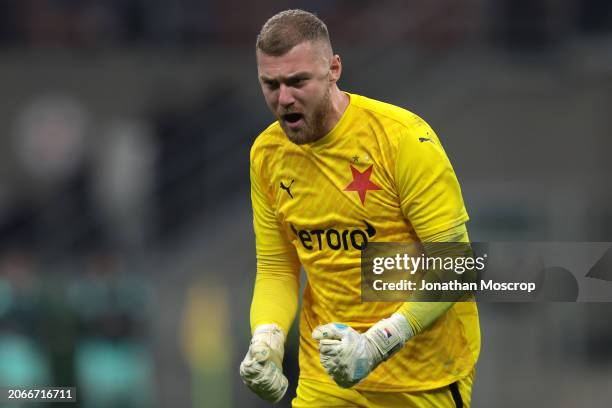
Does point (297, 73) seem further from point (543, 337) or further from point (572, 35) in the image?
point (572, 35)

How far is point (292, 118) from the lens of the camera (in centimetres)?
601

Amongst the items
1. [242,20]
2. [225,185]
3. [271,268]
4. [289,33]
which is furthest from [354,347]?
[242,20]

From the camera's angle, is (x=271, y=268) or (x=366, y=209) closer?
(x=366, y=209)

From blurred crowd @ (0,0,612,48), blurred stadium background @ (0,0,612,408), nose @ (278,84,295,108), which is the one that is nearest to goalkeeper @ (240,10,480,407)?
nose @ (278,84,295,108)

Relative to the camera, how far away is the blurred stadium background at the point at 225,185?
14469 mm

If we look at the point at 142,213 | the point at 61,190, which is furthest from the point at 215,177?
the point at 61,190

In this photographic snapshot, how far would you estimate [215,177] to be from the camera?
1756 cm

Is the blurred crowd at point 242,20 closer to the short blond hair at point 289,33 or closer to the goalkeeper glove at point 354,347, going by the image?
the short blond hair at point 289,33

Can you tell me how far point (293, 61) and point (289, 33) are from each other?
122mm

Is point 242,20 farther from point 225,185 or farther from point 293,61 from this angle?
point 293,61

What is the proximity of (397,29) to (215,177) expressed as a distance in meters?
3.43

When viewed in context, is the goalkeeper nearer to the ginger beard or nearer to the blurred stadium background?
the ginger beard

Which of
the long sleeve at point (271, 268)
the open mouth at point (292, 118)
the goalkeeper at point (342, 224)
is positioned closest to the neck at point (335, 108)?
the goalkeeper at point (342, 224)

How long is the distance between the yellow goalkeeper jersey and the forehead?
369mm
